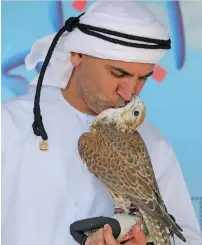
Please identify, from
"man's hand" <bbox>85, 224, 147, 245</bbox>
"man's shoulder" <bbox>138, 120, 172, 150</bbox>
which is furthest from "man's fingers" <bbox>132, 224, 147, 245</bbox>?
"man's shoulder" <bbox>138, 120, 172, 150</bbox>

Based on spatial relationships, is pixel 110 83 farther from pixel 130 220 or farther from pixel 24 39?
pixel 24 39

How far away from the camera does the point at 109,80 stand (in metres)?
1.38

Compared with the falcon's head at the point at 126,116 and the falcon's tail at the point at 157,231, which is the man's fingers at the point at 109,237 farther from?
the falcon's head at the point at 126,116

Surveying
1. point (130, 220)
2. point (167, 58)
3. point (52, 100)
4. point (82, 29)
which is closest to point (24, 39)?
point (167, 58)

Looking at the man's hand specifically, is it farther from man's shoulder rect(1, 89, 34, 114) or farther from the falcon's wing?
man's shoulder rect(1, 89, 34, 114)

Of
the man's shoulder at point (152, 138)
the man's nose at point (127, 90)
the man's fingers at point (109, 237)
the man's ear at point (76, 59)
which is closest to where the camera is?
the man's fingers at point (109, 237)

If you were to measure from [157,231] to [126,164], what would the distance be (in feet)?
0.47

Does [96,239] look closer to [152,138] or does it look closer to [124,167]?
[124,167]

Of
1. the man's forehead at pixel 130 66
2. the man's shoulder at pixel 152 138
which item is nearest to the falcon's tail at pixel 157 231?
the man's forehead at pixel 130 66

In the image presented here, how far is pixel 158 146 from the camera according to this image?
165cm

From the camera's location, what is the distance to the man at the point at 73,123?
1373mm

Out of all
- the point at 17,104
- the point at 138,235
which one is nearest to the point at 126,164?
the point at 138,235

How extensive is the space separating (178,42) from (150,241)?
4.13ft

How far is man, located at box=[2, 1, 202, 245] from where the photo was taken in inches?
54.1
